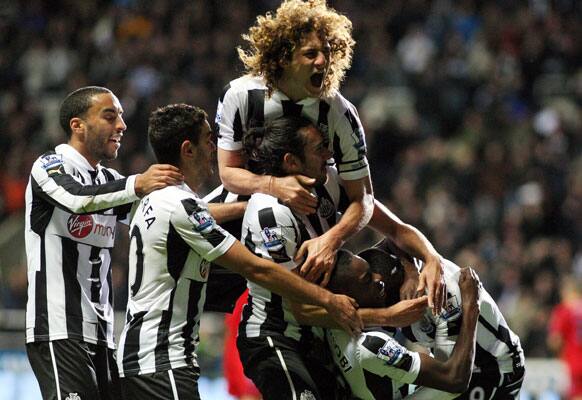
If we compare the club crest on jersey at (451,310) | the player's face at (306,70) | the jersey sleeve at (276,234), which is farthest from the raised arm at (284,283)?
the player's face at (306,70)

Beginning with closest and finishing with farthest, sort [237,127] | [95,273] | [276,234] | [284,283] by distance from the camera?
[284,283], [276,234], [237,127], [95,273]

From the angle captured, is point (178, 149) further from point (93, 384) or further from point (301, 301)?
point (93, 384)

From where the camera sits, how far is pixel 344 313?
15.6 feet

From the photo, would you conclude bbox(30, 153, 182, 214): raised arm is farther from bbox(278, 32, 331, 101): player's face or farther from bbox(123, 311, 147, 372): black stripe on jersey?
bbox(278, 32, 331, 101): player's face

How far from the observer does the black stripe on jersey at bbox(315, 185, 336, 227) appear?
17.2 ft

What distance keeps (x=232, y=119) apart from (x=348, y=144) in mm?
549

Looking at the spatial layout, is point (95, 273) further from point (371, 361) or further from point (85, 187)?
point (371, 361)

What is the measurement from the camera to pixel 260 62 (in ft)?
17.5

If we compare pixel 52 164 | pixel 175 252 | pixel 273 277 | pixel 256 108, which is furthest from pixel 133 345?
pixel 256 108

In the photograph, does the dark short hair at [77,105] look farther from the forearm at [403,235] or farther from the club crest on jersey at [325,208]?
the forearm at [403,235]

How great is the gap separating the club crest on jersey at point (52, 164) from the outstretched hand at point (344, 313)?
1402 millimetres

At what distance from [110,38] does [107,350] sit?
10.1m

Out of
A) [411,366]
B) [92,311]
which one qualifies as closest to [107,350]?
[92,311]

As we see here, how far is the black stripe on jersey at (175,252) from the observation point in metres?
4.77
